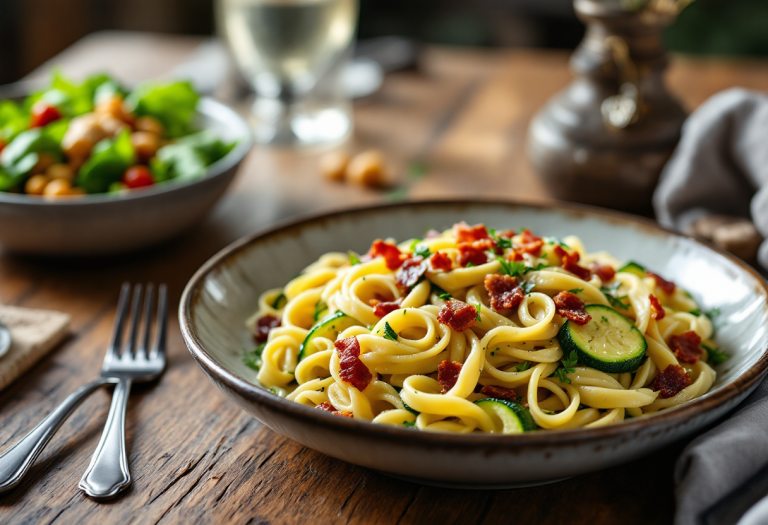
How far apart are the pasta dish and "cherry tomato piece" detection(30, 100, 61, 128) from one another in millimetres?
1876

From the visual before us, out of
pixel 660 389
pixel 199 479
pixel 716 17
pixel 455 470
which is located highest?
pixel 455 470

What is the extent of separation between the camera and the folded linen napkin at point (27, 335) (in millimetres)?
2465

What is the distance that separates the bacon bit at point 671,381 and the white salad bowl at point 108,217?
201 cm

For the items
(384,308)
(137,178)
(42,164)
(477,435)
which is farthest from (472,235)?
(42,164)

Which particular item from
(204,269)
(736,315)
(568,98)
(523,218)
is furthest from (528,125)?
(204,269)

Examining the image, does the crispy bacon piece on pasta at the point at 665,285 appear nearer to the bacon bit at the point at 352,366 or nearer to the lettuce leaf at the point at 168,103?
the bacon bit at the point at 352,366

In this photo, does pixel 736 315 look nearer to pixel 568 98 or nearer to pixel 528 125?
pixel 568 98

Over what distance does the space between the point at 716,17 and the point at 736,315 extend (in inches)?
299

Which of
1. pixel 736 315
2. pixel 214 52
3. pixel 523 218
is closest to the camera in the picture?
pixel 736 315

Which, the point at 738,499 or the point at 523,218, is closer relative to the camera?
the point at 738,499

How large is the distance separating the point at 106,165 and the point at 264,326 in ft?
4.08

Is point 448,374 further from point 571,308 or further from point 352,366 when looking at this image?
point 571,308

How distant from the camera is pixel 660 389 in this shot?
2.16m

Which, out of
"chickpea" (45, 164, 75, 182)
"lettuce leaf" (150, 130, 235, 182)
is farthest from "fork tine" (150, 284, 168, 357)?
"chickpea" (45, 164, 75, 182)
